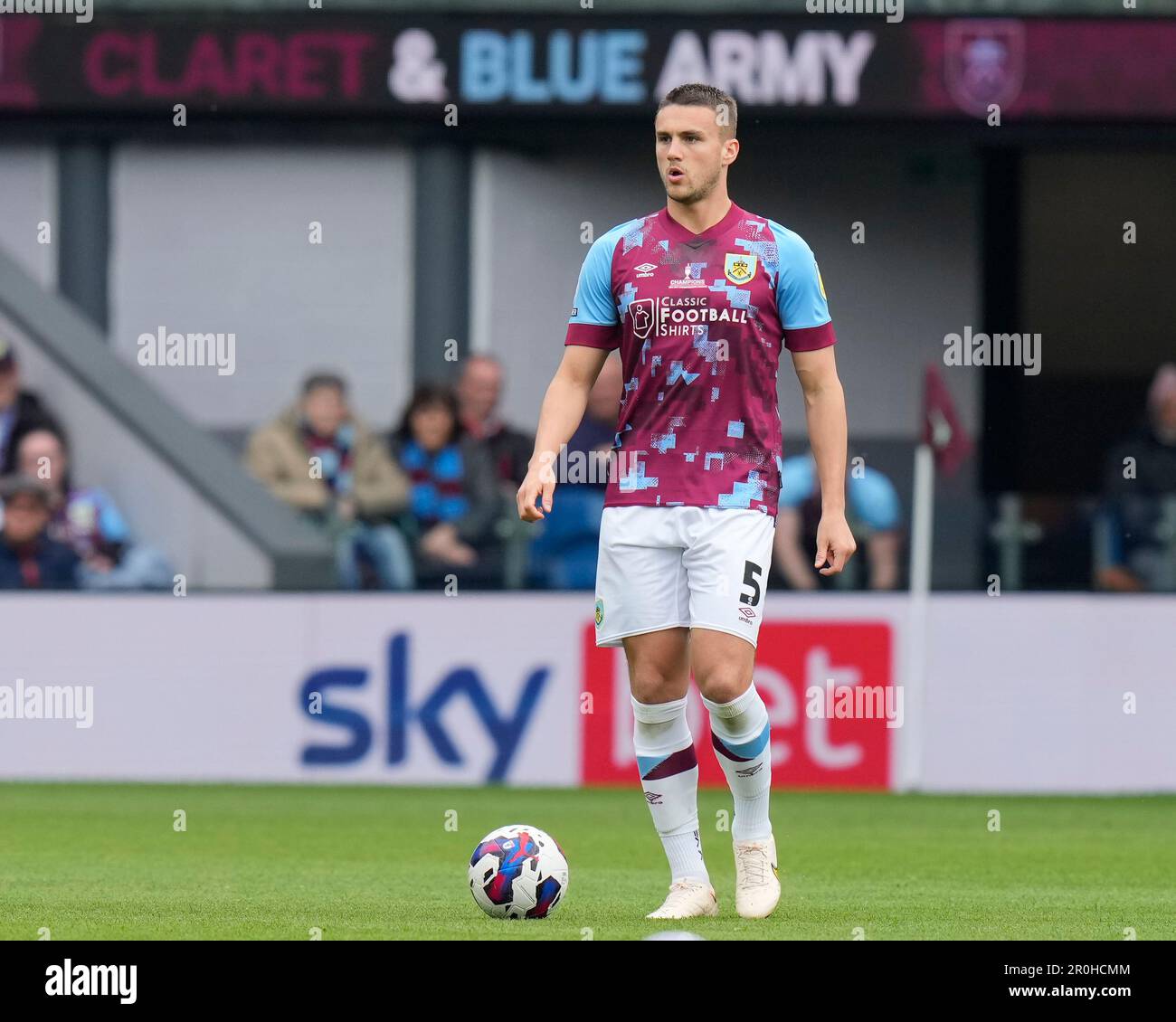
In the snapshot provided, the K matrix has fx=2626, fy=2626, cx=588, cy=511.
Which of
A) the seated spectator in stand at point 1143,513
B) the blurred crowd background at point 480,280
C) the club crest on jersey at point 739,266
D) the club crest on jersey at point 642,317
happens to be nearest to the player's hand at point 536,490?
the club crest on jersey at point 642,317

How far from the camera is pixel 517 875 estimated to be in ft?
25.1

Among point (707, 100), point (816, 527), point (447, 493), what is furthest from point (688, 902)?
point (447, 493)

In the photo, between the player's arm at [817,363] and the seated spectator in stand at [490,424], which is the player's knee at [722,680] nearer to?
the player's arm at [817,363]

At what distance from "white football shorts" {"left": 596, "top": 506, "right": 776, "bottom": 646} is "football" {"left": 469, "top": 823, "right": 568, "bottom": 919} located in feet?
2.17

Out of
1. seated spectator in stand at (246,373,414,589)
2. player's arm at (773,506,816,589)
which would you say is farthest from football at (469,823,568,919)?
player's arm at (773,506,816,589)

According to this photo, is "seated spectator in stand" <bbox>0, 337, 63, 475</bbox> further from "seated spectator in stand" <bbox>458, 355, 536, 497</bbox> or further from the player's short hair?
the player's short hair

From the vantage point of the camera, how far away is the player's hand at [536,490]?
7199 millimetres

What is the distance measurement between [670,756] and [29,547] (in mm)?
6978

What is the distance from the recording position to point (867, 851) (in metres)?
10.6

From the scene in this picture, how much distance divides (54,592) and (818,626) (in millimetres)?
4043

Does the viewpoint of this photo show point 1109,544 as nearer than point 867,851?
No

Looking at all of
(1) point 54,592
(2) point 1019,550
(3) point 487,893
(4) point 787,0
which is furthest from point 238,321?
(3) point 487,893

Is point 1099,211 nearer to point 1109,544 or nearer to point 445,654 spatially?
point 1109,544

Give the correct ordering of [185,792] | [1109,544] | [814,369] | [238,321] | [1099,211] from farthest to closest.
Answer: [1099,211], [238,321], [1109,544], [185,792], [814,369]
